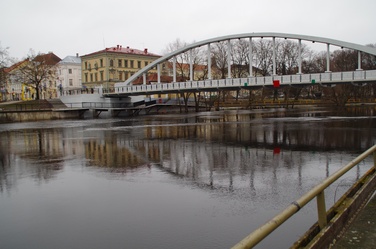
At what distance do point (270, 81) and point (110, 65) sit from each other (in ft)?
161

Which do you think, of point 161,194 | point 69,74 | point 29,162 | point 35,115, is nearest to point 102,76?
point 69,74

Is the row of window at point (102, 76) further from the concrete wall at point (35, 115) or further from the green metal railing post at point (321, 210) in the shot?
the green metal railing post at point (321, 210)

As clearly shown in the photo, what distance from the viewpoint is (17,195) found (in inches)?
361

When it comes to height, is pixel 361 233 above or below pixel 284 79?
below

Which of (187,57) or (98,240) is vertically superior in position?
(187,57)

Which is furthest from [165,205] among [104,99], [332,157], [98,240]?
[104,99]

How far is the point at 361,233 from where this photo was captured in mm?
4664

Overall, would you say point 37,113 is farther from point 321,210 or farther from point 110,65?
point 321,210

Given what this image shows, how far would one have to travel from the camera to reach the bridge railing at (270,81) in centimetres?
4344

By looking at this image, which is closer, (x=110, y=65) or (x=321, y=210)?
(x=321, y=210)

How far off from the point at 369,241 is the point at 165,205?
14.5 feet

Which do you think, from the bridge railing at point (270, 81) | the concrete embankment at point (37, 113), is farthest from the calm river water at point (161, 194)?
the concrete embankment at point (37, 113)

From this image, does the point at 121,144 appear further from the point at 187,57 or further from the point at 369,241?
the point at 187,57

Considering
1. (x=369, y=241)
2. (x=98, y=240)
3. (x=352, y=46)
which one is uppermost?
(x=352, y=46)
